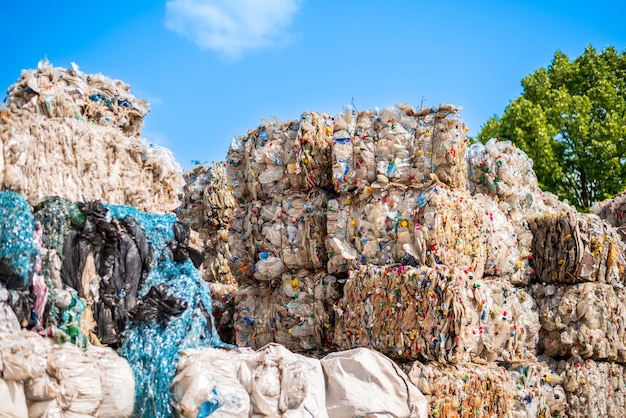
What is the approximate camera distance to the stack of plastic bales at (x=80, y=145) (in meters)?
3.94

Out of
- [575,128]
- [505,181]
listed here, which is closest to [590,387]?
[505,181]

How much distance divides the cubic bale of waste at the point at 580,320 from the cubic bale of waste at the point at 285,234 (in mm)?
2214

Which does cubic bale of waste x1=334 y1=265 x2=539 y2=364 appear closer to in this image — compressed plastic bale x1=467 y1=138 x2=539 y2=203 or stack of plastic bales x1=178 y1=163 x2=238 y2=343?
compressed plastic bale x1=467 y1=138 x2=539 y2=203

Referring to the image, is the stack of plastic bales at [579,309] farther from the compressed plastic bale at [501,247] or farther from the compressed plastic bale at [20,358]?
the compressed plastic bale at [20,358]

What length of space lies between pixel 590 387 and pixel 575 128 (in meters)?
13.8

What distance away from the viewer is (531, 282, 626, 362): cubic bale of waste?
634cm

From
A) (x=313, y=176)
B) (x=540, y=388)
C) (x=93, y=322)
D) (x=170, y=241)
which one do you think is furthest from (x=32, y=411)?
(x=540, y=388)

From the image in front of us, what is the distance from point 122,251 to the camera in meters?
4.07

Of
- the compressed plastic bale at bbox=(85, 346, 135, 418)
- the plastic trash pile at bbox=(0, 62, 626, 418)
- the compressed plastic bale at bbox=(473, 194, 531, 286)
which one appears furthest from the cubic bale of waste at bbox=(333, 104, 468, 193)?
the compressed plastic bale at bbox=(85, 346, 135, 418)

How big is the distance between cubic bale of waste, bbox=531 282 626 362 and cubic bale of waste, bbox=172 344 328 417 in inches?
118

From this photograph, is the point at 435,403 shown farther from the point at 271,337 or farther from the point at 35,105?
the point at 35,105

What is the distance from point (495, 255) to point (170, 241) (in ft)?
8.62

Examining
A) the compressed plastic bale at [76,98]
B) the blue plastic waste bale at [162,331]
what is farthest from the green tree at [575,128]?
the blue plastic waste bale at [162,331]

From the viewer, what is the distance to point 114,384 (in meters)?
3.73
